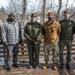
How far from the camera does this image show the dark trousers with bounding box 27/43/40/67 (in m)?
6.86

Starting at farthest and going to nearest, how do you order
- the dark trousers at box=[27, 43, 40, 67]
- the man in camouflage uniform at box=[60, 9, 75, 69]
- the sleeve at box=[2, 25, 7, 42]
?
the dark trousers at box=[27, 43, 40, 67]
the man in camouflage uniform at box=[60, 9, 75, 69]
the sleeve at box=[2, 25, 7, 42]

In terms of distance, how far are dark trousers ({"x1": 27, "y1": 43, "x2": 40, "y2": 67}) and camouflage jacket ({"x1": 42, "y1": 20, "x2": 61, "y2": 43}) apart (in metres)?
0.46

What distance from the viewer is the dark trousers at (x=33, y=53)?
6.86 m

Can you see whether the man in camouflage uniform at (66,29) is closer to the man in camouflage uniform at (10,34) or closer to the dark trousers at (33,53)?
the dark trousers at (33,53)

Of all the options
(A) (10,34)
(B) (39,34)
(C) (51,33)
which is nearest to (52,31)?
(C) (51,33)

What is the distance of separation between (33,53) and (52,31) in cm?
105

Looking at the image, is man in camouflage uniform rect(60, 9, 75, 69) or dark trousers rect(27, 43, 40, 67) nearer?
man in camouflage uniform rect(60, 9, 75, 69)

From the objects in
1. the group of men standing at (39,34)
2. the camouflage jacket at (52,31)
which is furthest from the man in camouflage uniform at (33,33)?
the camouflage jacket at (52,31)

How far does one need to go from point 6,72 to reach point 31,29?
1594 millimetres

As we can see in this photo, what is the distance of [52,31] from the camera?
6582 mm

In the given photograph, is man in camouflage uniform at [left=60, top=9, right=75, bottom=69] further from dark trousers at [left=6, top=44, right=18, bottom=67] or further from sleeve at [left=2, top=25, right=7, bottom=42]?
sleeve at [left=2, top=25, right=7, bottom=42]

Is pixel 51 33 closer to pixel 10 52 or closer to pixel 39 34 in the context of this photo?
pixel 39 34

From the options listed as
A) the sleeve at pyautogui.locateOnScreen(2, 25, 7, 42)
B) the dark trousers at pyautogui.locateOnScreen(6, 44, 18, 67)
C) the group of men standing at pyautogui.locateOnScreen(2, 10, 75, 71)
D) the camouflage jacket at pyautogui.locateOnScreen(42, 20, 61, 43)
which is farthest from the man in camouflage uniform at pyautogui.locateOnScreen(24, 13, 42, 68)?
the sleeve at pyautogui.locateOnScreen(2, 25, 7, 42)

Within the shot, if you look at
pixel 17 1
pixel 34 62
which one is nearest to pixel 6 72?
pixel 34 62
